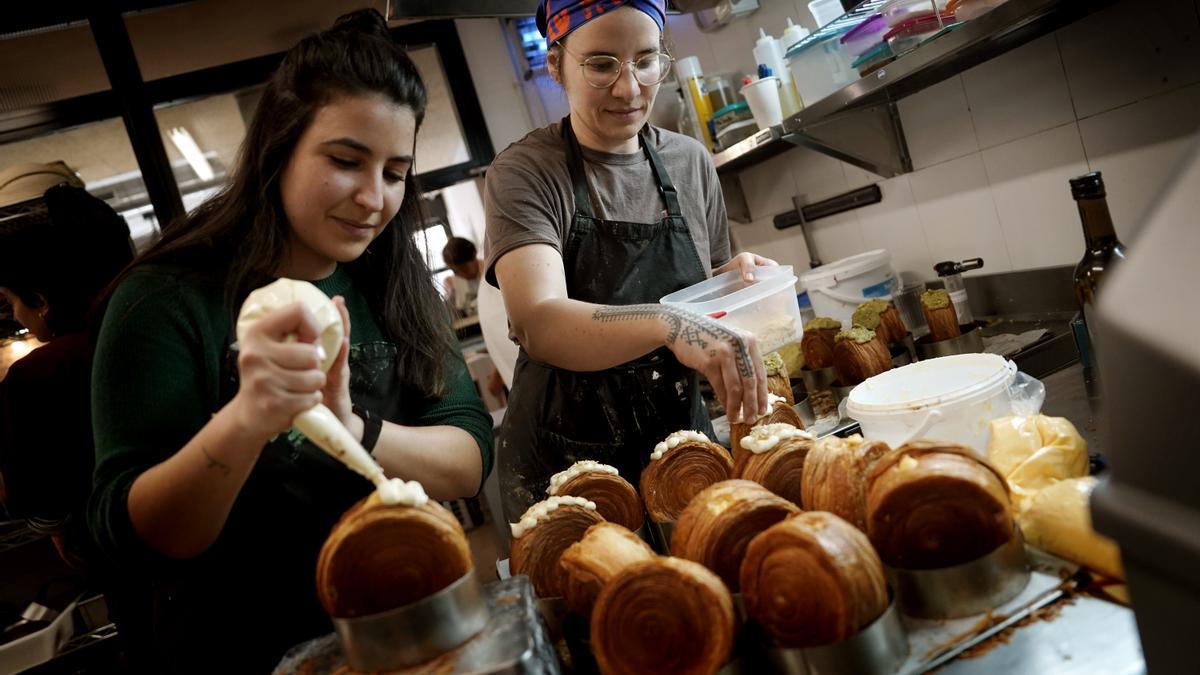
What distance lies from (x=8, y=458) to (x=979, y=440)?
8.70ft

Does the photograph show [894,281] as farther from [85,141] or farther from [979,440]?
[85,141]

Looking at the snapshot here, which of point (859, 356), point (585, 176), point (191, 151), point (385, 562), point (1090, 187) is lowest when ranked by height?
point (859, 356)

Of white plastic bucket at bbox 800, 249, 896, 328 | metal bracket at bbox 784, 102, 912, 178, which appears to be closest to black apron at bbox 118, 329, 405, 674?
metal bracket at bbox 784, 102, 912, 178

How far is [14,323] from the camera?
3.79m

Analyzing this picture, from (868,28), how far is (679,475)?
1.59 metres

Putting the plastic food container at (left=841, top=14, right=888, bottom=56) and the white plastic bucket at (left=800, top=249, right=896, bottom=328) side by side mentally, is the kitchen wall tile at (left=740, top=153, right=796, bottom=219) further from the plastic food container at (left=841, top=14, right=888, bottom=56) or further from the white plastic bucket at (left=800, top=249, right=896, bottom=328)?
the plastic food container at (left=841, top=14, right=888, bottom=56)

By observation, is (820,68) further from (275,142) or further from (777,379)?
(275,142)

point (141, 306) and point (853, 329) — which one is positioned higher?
point (141, 306)

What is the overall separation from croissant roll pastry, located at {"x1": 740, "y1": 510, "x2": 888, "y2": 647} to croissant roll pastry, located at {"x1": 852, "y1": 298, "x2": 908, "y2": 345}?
168 centimetres

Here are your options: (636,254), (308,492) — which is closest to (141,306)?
(308,492)

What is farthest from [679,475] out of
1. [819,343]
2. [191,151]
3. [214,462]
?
[191,151]

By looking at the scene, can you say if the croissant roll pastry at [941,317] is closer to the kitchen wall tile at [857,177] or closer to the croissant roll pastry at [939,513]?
the kitchen wall tile at [857,177]

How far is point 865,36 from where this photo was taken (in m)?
2.23

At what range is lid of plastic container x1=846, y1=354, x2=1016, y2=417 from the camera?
3.89 ft
